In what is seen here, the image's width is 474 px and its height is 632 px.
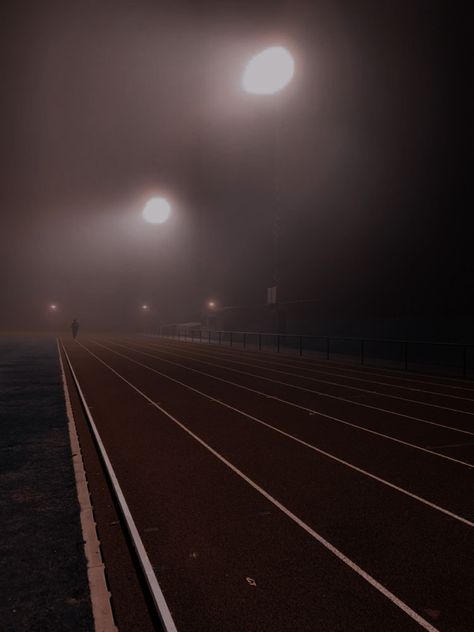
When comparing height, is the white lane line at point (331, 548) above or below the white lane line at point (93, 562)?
below

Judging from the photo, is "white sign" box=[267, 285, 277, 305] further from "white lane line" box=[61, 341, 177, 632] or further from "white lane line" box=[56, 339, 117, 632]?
"white lane line" box=[56, 339, 117, 632]

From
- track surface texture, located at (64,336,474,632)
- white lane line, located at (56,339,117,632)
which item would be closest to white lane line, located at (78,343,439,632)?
track surface texture, located at (64,336,474,632)

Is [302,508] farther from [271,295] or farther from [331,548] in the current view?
[271,295]

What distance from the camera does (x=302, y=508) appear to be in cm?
421

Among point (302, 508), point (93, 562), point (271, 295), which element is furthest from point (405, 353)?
point (271, 295)

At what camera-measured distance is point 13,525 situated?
3807 mm

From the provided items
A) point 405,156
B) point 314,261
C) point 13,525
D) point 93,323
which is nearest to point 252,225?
point 314,261

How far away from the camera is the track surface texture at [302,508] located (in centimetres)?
276

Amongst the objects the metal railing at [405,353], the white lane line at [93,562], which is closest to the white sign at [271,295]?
the metal railing at [405,353]

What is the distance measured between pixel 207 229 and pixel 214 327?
43.8 feet

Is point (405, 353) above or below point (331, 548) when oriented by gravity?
above

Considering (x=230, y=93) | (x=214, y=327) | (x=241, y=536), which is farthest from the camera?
(x=214, y=327)

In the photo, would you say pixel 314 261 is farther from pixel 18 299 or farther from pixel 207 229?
pixel 18 299

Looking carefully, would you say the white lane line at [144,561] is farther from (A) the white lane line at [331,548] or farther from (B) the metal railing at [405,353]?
(B) the metal railing at [405,353]
